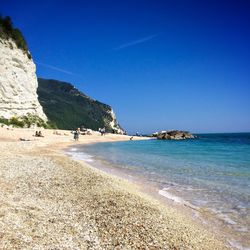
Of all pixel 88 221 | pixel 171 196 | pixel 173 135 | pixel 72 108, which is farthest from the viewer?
pixel 72 108

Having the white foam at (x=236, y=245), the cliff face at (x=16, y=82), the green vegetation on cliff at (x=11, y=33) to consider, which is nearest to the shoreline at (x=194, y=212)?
the white foam at (x=236, y=245)

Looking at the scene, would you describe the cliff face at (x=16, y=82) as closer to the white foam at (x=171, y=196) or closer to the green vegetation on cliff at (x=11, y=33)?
the green vegetation on cliff at (x=11, y=33)

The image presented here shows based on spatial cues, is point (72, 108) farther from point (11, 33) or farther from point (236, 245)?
point (236, 245)

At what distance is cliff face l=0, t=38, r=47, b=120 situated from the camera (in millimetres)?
58625

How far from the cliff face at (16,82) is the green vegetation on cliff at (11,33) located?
45.1 inches

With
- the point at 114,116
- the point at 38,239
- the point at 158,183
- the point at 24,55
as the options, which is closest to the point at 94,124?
the point at 114,116

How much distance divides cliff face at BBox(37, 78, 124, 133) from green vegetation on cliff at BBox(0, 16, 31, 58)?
5743 cm

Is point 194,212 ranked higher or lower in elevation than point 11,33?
lower

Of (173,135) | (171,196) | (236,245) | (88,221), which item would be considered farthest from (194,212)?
(173,135)

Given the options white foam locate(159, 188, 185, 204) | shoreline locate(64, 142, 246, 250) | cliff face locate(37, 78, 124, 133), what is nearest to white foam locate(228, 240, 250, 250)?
shoreline locate(64, 142, 246, 250)

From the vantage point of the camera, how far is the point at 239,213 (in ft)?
37.2

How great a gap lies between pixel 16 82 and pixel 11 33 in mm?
10891

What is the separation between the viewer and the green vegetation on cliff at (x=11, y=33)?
61.7m

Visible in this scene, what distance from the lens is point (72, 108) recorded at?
502 ft
